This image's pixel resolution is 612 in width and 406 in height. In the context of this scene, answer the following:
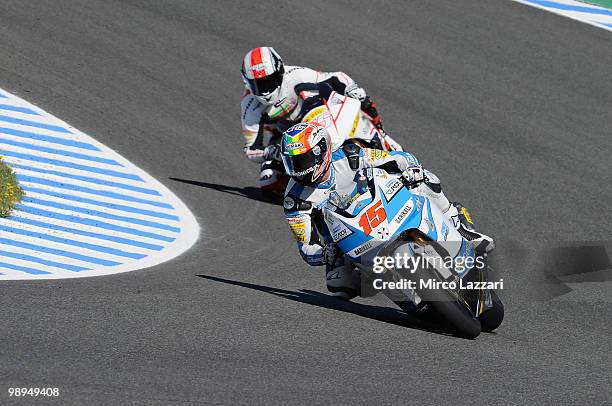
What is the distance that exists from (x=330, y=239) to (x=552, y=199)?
5962 mm

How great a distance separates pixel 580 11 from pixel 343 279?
12.8m

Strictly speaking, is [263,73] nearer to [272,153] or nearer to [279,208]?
[272,153]

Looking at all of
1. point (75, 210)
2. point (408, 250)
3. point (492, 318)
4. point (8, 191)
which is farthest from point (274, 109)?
point (408, 250)

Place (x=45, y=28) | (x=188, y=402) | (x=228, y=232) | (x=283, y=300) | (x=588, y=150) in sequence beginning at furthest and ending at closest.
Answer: (x=45, y=28), (x=588, y=150), (x=228, y=232), (x=283, y=300), (x=188, y=402)

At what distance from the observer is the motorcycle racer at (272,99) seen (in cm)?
1436

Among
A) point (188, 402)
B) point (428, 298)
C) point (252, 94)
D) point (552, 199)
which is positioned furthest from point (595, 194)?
point (188, 402)

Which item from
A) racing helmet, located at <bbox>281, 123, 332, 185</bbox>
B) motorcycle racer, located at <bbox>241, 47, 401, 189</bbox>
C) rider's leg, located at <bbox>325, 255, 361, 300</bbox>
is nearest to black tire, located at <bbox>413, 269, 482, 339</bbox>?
rider's leg, located at <bbox>325, 255, 361, 300</bbox>

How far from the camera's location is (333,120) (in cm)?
1372

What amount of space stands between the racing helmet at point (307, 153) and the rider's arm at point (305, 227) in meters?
0.24

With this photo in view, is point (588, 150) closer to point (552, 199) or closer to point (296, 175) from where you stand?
point (552, 199)

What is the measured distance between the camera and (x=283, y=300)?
1041cm

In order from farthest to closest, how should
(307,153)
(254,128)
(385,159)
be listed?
1. (254,128)
2. (385,159)
3. (307,153)

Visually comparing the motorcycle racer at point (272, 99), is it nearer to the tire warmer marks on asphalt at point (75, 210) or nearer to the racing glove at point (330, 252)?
the tire warmer marks on asphalt at point (75, 210)

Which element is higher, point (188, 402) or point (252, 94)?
point (252, 94)
